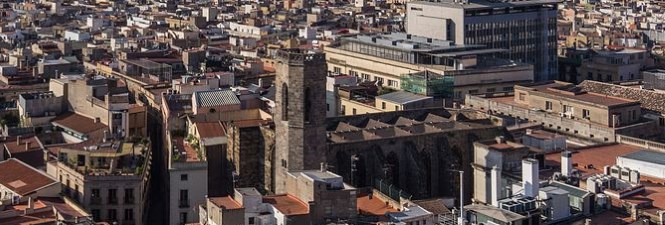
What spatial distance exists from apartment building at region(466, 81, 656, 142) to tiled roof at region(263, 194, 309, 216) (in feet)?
106

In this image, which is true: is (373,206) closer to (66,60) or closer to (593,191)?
(593,191)

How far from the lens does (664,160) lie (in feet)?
233

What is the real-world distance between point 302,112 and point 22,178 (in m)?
16.9

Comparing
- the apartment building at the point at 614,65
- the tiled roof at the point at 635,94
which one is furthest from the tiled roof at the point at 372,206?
the apartment building at the point at 614,65

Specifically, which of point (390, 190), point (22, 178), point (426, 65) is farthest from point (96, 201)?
point (426, 65)

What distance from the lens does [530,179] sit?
59531 mm

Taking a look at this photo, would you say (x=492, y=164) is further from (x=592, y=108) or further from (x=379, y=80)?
(x=379, y=80)

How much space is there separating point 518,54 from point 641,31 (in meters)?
40.5

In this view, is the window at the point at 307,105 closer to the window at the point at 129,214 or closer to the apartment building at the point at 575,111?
the window at the point at 129,214

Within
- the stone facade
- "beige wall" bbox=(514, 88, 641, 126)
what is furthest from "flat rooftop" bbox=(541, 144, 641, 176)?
"beige wall" bbox=(514, 88, 641, 126)

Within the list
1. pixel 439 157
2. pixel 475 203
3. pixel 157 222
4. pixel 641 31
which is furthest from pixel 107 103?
pixel 641 31

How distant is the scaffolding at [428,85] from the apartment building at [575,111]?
2684 millimetres

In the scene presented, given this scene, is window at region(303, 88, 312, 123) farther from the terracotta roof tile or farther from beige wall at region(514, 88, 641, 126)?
beige wall at region(514, 88, 641, 126)

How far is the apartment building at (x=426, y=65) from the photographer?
10650 cm
